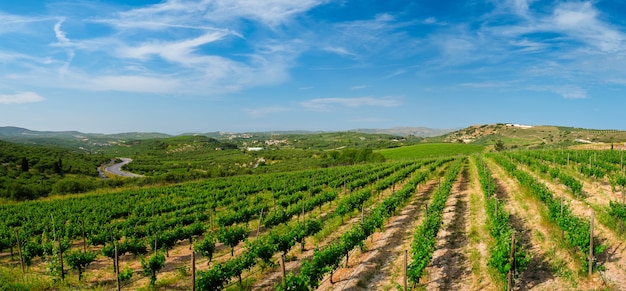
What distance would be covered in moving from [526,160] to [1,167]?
98423 millimetres

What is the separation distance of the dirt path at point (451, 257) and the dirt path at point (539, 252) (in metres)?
1.79

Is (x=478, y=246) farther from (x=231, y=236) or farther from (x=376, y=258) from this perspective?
(x=231, y=236)

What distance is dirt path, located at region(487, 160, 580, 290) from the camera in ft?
33.2

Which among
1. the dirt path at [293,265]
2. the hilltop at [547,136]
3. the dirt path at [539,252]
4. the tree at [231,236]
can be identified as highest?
the hilltop at [547,136]

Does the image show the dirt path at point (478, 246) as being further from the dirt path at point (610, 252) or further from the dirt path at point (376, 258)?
the dirt path at point (610, 252)

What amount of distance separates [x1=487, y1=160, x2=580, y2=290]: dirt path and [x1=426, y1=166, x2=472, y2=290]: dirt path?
179 cm

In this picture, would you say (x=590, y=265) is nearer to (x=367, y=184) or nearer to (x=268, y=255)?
(x=268, y=255)

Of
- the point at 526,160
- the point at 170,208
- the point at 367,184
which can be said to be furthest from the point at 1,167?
the point at 526,160

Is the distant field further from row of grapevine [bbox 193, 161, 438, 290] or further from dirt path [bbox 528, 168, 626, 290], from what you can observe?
row of grapevine [bbox 193, 161, 438, 290]

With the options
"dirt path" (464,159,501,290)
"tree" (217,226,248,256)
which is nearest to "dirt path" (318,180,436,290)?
"dirt path" (464,159,501,290)

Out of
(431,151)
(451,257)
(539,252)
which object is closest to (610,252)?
(539,252)

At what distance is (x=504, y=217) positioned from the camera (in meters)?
14.3

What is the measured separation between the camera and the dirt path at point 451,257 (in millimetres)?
10938

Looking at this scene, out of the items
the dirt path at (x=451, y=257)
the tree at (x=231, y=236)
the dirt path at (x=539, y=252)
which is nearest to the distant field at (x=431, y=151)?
the dirt path at (x=539, y=252)
